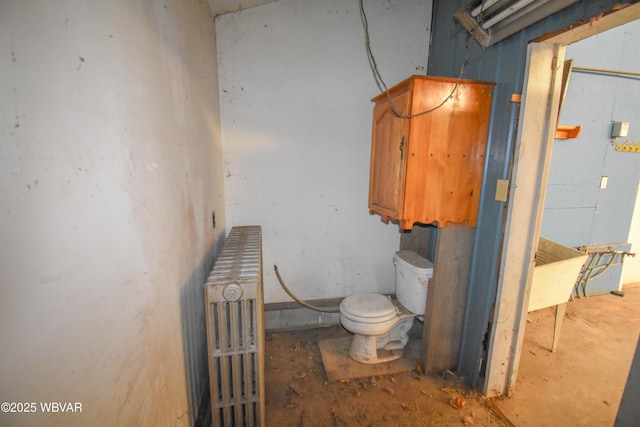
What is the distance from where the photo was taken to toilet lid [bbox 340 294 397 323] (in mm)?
1814

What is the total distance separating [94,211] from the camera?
2.05 feet

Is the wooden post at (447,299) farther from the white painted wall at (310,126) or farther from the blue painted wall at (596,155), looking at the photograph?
the blue painted wall at (596,155)

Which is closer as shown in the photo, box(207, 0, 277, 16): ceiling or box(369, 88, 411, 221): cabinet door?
box(369, 88, 411, 221): cabinet door

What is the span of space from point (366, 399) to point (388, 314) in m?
0.53

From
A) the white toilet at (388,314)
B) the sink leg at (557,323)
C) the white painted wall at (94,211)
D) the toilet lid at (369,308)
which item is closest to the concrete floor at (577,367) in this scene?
the sink leg at (557,323)

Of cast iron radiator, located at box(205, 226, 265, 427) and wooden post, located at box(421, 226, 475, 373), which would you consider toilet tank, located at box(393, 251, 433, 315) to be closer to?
wooden post, located at box(421, 226, 475, 373)

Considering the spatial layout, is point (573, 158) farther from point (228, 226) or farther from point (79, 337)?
point (79, 337)

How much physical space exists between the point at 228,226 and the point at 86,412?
1586 mm

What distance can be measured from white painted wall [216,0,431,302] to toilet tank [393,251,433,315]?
327 mm

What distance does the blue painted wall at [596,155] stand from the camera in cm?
243

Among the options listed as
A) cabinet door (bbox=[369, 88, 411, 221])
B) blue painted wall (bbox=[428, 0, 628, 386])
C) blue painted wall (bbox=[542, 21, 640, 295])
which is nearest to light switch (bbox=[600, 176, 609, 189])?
blue painted wall (bbox=[542, 21, 640, 295])

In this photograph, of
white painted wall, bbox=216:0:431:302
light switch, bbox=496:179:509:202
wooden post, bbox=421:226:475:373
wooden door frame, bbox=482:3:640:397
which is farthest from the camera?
white painted wall, bbox=216:0:431:302

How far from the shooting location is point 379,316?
1816 millimetres

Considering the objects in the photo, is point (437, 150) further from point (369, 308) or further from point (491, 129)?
point (369, 308)
